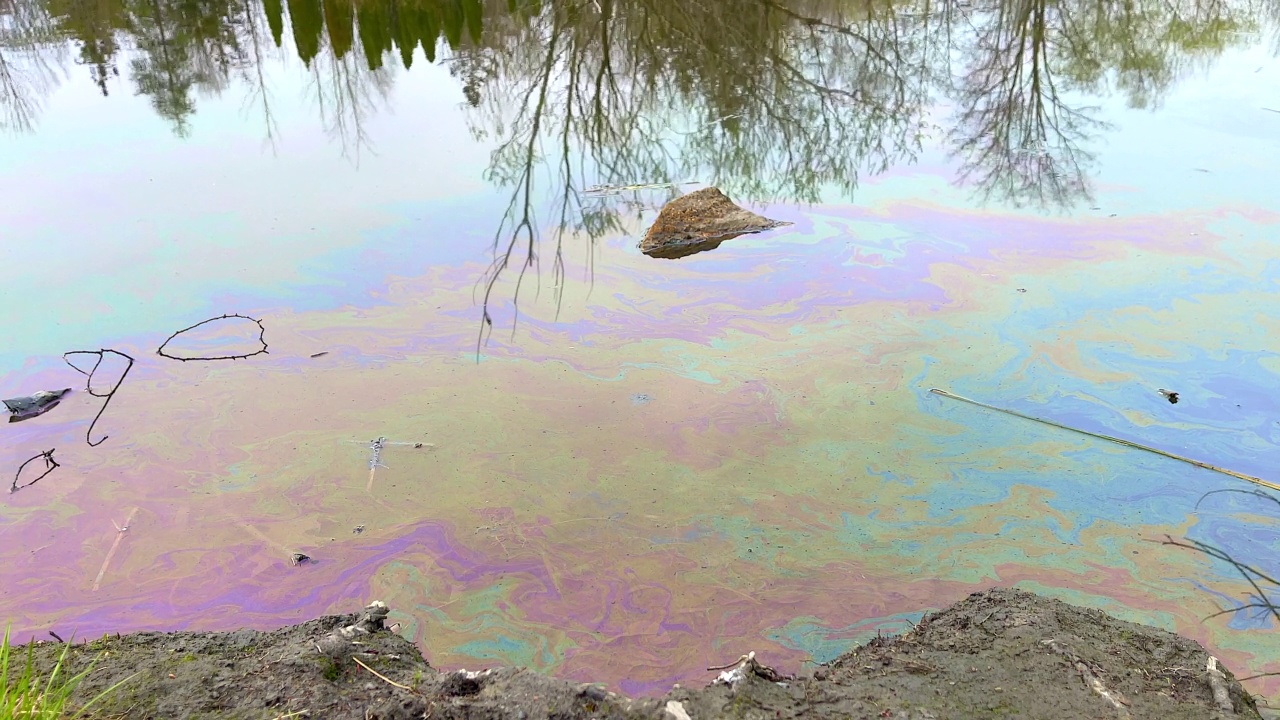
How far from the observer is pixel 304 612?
232 cm

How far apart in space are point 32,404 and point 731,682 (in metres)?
3.00

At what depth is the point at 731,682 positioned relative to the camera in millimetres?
1726

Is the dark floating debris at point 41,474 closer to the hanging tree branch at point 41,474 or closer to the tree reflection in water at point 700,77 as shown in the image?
the hanging tree branch at point 41,474

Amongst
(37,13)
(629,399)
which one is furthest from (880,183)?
(37,13)

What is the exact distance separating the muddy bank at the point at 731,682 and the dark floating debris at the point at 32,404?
1.56 m

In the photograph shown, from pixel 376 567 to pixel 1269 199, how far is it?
17.3 ft

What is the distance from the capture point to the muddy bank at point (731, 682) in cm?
159

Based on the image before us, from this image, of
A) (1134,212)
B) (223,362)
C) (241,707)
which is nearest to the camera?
(241,707)

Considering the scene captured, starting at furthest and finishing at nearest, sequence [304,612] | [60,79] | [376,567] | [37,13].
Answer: [37,13], [60,79], [376,567], [304,612]

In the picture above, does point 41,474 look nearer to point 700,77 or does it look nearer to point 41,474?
point 41,474

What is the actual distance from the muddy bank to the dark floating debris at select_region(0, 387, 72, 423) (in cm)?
156

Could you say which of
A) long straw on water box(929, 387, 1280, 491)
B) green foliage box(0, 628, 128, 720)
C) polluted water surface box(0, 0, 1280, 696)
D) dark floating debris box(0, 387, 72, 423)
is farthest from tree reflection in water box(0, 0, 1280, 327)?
green foliage box(0, 628, 128, 720)

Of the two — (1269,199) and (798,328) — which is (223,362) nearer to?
(798,328)

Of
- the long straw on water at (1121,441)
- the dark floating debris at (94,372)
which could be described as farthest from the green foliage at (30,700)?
the long straw on water at (1121,441)
